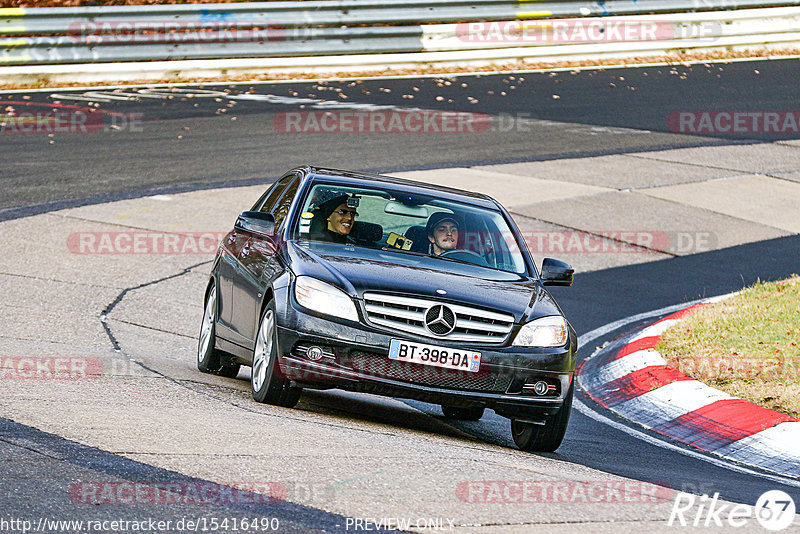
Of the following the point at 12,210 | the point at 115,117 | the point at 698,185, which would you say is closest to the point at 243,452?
the point at 12,210

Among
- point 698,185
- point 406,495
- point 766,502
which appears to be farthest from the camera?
point 698,185

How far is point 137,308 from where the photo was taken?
11500 millimetres

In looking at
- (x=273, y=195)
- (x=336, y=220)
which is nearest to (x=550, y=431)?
(x=336, y=220)

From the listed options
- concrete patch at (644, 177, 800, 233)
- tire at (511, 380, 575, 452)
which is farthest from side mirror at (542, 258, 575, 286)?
concrete patch at (644, 177, 800, 233)

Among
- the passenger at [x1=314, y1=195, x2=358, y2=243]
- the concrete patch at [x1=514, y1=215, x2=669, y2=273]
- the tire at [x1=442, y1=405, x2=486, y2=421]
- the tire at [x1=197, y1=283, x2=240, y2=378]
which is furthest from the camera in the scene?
the concrete patch at [x1=514, y1=215, x2=669, y2=273]

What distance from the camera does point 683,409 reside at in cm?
903

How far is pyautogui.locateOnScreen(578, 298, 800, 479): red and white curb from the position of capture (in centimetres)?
799

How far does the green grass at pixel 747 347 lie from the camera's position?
29.2 ft

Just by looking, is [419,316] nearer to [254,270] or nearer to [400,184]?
[254,270]

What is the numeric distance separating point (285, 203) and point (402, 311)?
186 cm

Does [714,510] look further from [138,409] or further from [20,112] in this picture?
[20,112]

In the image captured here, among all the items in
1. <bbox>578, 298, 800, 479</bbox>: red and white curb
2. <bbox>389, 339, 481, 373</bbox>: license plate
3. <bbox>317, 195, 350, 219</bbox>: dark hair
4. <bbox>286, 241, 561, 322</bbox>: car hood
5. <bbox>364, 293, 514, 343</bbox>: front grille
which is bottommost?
<bbox>578, 298, 800, 479</bbox>: red and white curb

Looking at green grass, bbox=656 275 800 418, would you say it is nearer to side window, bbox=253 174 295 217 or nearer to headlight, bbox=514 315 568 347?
headlight, bbox=514 315 568 347

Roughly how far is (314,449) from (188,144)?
1306 centimetres
